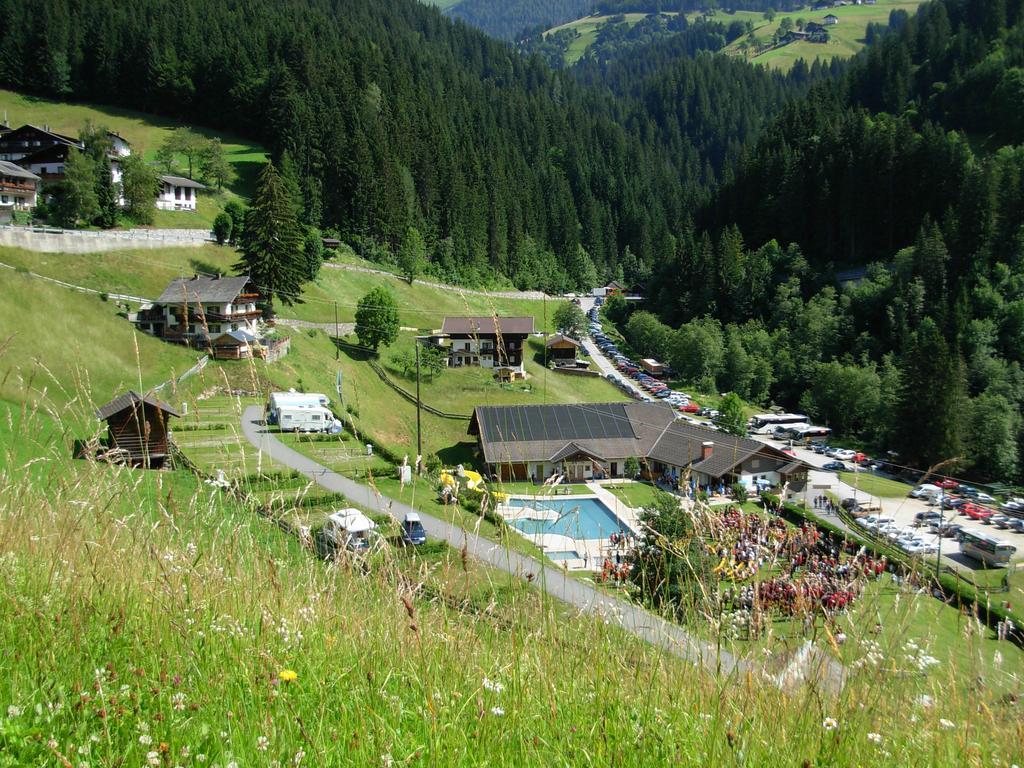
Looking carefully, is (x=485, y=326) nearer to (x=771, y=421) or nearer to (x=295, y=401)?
(x=771, y=421)

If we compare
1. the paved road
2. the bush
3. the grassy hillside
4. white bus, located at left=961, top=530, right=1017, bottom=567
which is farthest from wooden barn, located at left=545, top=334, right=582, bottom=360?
white bus, located at left=961, top=530, right=1017, bottom=567

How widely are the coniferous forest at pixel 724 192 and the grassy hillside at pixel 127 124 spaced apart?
2.40 meters

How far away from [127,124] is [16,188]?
32.6 m

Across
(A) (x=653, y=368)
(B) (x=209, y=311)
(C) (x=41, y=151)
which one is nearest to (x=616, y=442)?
(B) (x=209, y=311)

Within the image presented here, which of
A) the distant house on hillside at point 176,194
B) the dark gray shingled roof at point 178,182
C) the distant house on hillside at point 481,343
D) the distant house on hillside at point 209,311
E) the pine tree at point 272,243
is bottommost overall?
the distant house on hillside at point 481,343

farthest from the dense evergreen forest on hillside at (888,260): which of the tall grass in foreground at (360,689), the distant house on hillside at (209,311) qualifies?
the tall grass in foreground at (360,689)

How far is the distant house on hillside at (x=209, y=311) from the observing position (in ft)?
112

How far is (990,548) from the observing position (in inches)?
900

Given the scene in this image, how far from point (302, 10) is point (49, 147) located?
56.1 m

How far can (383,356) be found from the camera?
4503 centimetres

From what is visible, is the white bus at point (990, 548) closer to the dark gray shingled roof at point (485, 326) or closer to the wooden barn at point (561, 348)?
the dark gray shingled roof at point (485, 326)

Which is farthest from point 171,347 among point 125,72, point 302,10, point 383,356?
point 302,10

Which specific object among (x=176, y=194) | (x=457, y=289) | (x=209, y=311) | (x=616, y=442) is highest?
(x=176, y=194)

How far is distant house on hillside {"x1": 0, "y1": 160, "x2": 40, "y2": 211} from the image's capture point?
4844cm
